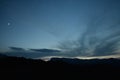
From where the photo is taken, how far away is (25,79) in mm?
42750

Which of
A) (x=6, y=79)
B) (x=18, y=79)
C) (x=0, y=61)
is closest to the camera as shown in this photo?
(x=6, y=79)

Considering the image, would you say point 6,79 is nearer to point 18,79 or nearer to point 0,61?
point 18,79

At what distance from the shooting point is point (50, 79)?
43.9 meters

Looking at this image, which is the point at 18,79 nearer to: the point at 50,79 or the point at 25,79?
the point at 25,79

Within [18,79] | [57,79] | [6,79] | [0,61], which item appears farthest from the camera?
[0,61]

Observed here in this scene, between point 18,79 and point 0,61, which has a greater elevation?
point 0,61

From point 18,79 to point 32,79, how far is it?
324cm

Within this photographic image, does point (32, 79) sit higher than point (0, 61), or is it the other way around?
point (0, 61)

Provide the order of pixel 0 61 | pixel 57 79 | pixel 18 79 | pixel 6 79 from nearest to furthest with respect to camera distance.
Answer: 1. pixel 6 79
2. pixel 18 79
3. pixel 57 79
4. pixel 0 61


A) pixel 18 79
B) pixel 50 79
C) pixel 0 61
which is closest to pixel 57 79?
pixel 50 79

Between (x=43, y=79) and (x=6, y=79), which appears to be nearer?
(x=6, y=79)

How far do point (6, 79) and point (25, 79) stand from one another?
16.7 feet

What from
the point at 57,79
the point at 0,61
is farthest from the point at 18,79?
the point at 0,61

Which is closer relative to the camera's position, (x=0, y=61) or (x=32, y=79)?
(x=32, y=79)
